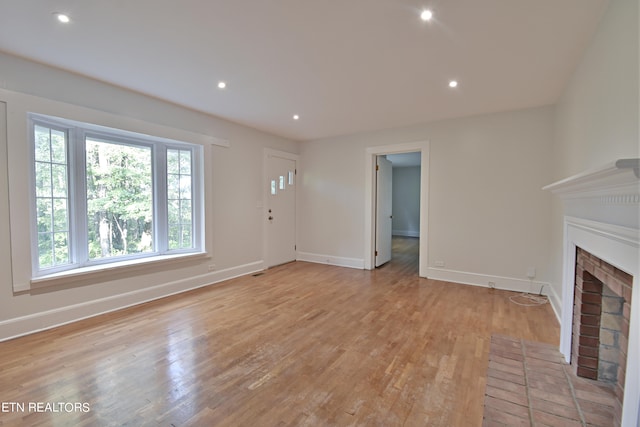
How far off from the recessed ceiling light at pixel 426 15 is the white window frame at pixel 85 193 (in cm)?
329

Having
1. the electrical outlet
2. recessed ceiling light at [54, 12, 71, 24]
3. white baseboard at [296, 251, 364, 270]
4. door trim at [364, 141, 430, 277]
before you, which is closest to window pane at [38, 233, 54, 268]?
recessed ceiling light at [54, 12, 71, 24]

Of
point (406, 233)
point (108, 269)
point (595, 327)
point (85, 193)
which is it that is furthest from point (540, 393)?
point (406, 233)

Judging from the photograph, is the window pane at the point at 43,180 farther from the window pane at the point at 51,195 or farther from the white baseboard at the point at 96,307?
the white baseboard at the point at 96,307

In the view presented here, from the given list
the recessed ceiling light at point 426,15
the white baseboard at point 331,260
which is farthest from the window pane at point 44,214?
the white baseboard at point 331,260

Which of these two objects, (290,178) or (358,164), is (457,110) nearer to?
(358,164)

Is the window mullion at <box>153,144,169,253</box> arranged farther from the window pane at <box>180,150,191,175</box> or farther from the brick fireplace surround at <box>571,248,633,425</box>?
the brick fireplace surround at <box>571,248,633,425</box>

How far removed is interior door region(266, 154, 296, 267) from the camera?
529 cm

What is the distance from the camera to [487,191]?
13.5 ft

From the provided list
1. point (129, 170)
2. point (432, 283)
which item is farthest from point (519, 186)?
point (129, 170)

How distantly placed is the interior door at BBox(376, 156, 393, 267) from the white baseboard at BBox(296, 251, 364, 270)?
38 cm

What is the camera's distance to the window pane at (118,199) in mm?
3252

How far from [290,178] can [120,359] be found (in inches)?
161

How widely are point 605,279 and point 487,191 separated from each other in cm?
263

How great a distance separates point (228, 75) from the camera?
287 centimetres
